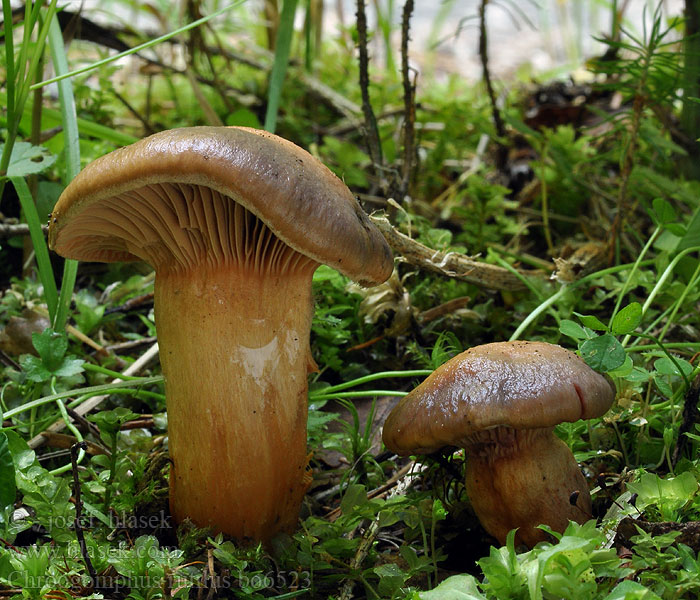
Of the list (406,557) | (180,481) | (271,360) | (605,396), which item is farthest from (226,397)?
(605,396)

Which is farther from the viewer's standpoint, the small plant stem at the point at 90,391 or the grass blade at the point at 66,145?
the grass blade at the point at 66,145

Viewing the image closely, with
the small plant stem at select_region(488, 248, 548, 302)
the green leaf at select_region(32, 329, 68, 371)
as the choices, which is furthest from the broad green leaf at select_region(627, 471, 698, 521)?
the green leaf at select_region(32, 329, 68, 371)

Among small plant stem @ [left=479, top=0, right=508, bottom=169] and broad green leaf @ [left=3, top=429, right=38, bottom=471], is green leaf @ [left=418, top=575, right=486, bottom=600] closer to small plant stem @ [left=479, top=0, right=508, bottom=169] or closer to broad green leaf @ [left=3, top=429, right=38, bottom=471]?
broad green leaf @ [left=3, top=429, right=38, bottom=471]

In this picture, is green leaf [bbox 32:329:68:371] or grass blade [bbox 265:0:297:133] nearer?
green leaf [bbox 32:329:68:371]

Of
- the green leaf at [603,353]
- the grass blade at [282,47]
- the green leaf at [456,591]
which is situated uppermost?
the grass blade at [282,47]

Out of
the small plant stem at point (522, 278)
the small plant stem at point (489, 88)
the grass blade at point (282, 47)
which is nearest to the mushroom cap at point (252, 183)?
the small plant stem at point (522, 278)

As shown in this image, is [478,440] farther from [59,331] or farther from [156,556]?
[59,331]

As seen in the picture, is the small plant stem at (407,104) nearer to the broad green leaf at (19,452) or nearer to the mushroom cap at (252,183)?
the mushroom cap at (252,183)

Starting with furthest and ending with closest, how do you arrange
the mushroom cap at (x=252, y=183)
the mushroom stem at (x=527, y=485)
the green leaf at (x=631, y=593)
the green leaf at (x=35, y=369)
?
1. the green leaf at (x=35, y=369)
2. the mushroom stem at (x=527, y=485)
3. the mushroom cap at (x=252, y=183)
4. the green leaf at (x=631, y=593)
